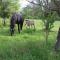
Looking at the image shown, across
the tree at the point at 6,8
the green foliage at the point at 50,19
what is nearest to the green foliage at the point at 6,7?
the tree at the point at 6,8

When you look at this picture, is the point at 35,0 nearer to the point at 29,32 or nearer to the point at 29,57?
the point at 29,57

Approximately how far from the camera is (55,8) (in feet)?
28.9

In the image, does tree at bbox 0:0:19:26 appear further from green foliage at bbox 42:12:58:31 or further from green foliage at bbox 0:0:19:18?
green foliage at bbox 42:12:58:31

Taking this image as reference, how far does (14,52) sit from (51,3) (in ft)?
7.01

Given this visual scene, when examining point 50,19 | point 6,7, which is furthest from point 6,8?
point 50,19

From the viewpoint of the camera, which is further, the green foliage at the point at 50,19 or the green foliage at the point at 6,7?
the green foliage at the point at 6,7

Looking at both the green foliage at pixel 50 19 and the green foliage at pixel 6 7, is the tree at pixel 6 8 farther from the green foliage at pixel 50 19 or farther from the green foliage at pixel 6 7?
the green foliage at pixel 50 19

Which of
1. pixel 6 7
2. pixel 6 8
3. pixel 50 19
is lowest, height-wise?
pixel 6 8

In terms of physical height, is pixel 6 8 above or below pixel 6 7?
below

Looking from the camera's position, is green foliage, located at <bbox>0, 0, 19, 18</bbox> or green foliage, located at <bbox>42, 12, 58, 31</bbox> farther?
green foliage, located at <bbox>0, 0, 19, 18</bbox>

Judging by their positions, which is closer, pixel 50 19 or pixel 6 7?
pixel 50 19

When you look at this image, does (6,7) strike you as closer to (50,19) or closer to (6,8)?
(6,8)

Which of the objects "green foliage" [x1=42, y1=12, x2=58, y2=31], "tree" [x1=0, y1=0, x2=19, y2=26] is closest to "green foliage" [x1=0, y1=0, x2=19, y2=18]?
"tree" [x1=0, y1=0, x2=19, y2=26]

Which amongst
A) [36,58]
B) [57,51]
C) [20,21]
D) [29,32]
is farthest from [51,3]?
[20,21]
